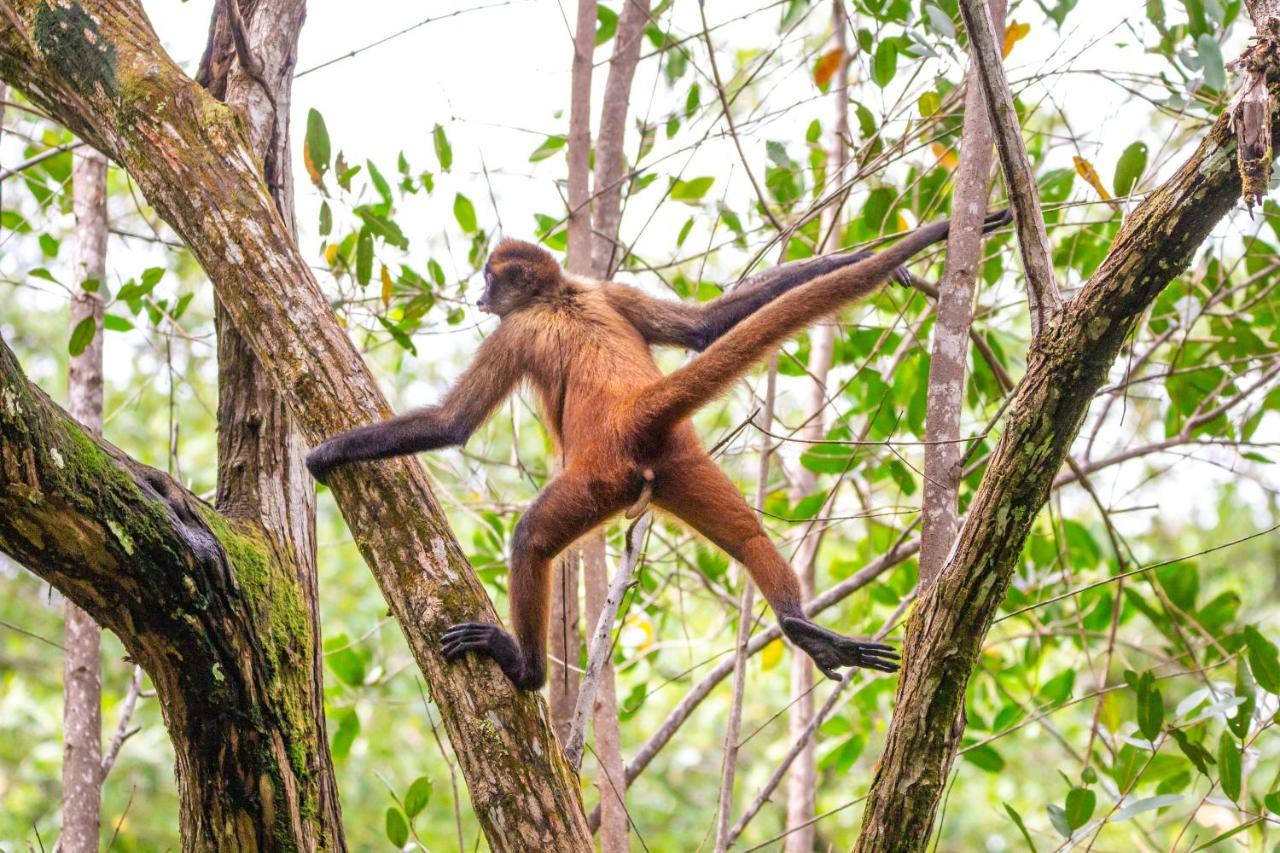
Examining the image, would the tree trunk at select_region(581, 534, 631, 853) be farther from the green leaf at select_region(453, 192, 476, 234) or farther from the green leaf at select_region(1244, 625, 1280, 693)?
the green leaf at select_region(1244, 625, 1280, 693)

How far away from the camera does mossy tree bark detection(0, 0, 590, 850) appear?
3457mm

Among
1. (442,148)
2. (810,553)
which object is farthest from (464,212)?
(810,553)

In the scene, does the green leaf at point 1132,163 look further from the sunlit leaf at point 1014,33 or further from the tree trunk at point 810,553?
the tree trunk at point 810,553

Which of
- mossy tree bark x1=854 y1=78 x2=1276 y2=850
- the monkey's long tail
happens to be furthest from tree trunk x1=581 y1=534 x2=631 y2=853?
mossy tree bark x1=854 y1=78 x2=1276 y2=850

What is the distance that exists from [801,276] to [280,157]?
2404 mm

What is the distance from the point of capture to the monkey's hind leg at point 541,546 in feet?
14.0

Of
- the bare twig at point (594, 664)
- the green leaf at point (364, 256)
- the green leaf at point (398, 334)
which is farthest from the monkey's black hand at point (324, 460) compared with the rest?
the green leaf at point (364, 256)

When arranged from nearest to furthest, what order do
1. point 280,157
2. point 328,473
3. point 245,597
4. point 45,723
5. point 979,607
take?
1. point 979,607
2. point 245,597
3. point 328,473
4. point 280,157
5. point 45,723

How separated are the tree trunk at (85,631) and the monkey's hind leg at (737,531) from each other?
231 cm

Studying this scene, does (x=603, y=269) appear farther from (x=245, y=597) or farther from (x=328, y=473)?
(x=245, y=597)

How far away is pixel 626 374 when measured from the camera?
5051 mm

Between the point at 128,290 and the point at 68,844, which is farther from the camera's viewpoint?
the point at 128,290

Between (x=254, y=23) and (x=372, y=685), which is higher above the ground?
(x=254, y=23)

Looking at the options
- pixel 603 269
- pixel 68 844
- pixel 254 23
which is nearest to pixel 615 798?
pixel 68 844
